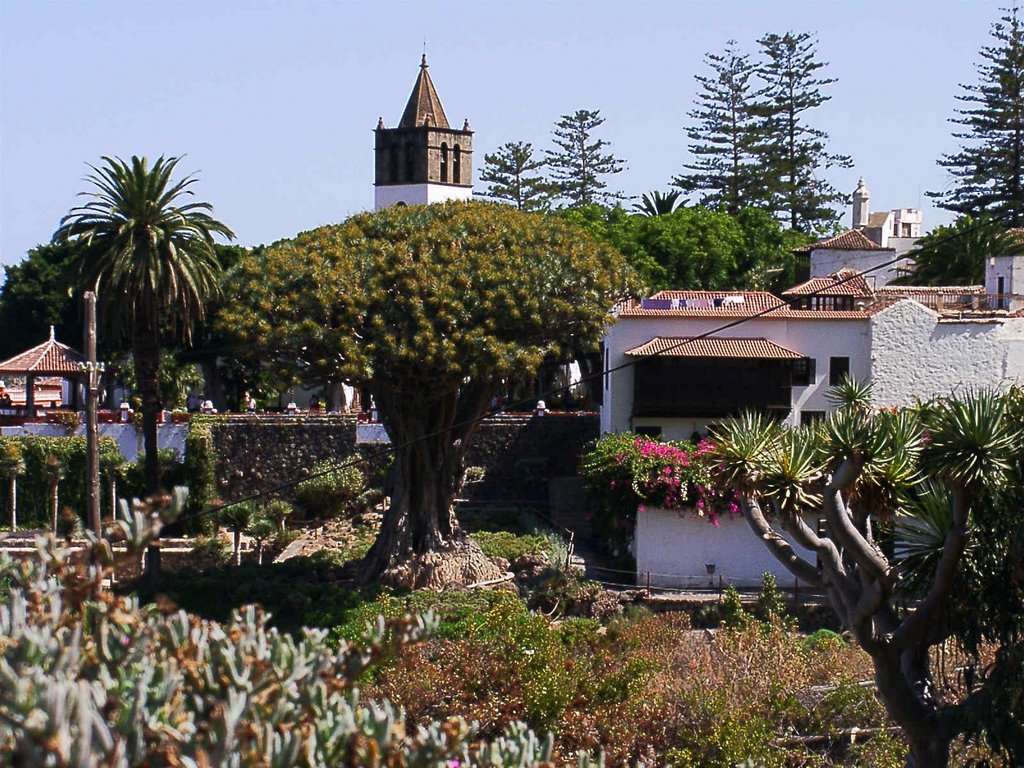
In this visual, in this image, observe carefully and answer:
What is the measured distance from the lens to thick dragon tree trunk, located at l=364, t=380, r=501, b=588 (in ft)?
94.5

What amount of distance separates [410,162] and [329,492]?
35300 millimetres

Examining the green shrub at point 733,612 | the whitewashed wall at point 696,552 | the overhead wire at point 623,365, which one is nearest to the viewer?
the green shrub at point 733,612

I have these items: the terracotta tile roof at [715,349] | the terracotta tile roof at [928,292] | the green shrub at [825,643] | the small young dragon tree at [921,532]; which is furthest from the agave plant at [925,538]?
the terracotta tile roof at [928,292]

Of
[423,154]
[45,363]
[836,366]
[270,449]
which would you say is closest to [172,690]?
[836,366]

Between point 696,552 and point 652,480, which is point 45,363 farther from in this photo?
point 696,552

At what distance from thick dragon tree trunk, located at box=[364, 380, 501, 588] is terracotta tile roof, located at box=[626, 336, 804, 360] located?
6895mm

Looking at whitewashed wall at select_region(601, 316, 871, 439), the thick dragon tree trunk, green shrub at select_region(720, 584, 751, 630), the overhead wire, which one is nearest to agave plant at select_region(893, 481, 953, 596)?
the overhead wire

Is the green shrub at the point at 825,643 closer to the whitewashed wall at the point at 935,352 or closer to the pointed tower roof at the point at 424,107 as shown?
the whitewashed wall at the point at 935,352

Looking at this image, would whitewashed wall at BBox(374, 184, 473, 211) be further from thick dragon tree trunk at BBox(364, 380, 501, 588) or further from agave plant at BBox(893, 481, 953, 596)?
agave plant at BBox(893, 481, 953, 596)

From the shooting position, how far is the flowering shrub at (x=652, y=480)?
31.5 meters

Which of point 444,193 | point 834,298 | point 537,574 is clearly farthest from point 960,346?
point 444,193

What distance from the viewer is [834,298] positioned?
37.2 meters

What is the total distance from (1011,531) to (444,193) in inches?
2355

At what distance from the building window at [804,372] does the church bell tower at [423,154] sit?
36.9 metres
